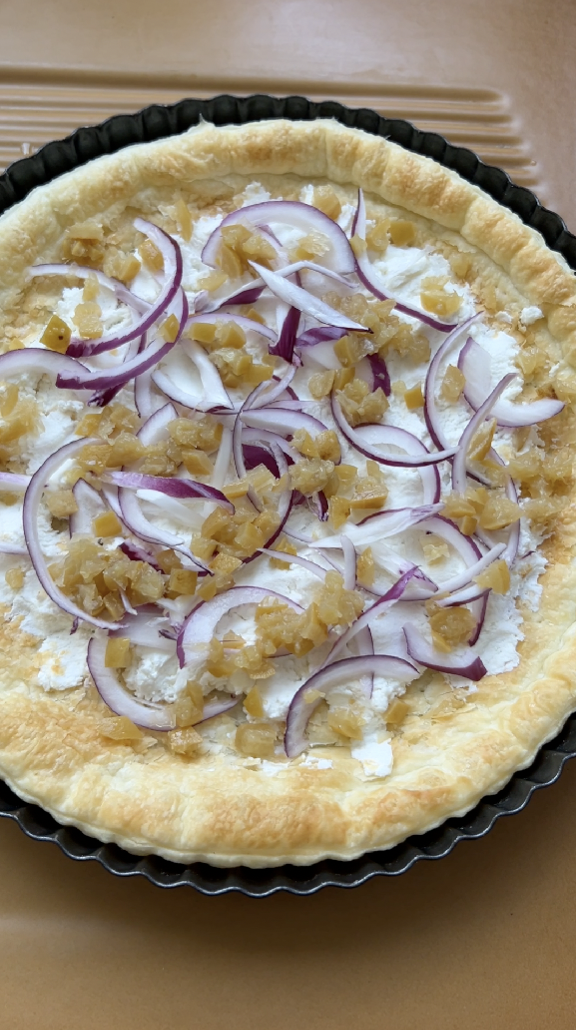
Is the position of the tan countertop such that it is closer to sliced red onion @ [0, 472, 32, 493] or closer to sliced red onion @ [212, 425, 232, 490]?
sliced red onion @ [0, 472, 32, 493]

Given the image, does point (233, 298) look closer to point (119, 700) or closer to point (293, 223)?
point (293, 223)

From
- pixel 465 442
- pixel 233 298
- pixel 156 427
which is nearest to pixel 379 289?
pixel 233 298

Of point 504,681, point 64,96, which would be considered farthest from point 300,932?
point 64,96

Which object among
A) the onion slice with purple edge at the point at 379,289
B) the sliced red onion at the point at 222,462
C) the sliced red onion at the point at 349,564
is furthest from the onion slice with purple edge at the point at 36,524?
the onion slice with purple edge at the point at 379,289

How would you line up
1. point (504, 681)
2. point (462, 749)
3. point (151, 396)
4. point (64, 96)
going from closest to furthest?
1. point (462, 749)
2. point (504, 681)
3. point (151, 396)
4. point (64, 96)

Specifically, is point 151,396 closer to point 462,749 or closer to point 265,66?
point 462,749

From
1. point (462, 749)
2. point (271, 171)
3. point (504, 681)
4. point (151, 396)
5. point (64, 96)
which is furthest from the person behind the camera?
point (64, 96)

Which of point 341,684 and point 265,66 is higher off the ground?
point 265,66

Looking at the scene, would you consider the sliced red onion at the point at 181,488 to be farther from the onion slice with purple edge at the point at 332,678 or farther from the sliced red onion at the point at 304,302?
the sliced red onion at the point at 304,302

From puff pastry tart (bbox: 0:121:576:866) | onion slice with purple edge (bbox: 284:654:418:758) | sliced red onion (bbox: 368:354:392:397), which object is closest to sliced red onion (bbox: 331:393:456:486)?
puff pastry tart (bbox: 0:121:576:866)
